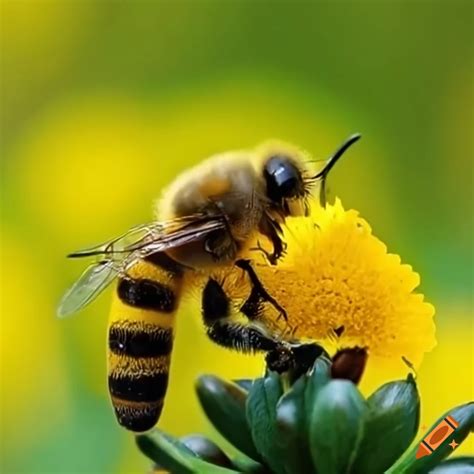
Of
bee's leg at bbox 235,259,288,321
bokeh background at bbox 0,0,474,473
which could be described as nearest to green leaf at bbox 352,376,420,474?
bee's leg at bbox 235,259,288,321

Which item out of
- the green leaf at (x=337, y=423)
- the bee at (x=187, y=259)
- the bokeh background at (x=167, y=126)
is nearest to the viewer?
the green leaf at (x=337, y=423)

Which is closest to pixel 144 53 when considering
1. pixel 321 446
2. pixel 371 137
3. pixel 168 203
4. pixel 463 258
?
pixel 371 137

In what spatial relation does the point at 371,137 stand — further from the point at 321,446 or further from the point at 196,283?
the point at 321,446

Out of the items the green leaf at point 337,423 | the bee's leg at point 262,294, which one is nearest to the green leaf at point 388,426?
the green leaf at point 337,423

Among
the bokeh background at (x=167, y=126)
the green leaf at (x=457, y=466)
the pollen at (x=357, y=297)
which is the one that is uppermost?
the bokeh background at (x=167, y=126)

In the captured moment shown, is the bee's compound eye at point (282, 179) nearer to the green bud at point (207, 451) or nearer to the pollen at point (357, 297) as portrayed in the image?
the pollen at point (357, 297)

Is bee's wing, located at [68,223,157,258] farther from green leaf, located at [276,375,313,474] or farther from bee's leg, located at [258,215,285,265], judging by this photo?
green leaf, located at [276,375,313,474]

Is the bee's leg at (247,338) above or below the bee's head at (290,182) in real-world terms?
below

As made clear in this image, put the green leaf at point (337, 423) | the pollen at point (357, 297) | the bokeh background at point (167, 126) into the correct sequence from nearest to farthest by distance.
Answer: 1. the green leaf at point (337, 423)
2. the pollen at point (357, 297)
3. the bokeh background at point (167, 126)
